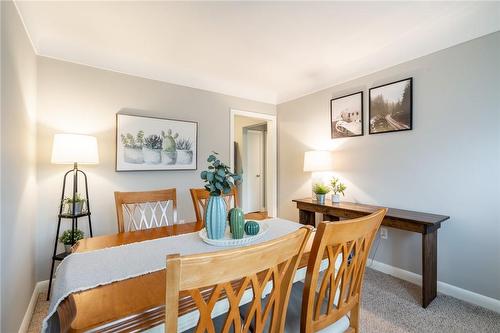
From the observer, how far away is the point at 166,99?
2.87 metres

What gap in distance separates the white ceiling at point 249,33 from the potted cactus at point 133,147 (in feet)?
2.43

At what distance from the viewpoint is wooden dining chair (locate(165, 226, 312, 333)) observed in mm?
529

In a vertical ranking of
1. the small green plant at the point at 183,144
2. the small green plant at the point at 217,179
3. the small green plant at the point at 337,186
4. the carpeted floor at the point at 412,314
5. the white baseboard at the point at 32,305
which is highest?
the small green plant at the point at 183,144

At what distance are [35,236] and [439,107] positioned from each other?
3.89 meters

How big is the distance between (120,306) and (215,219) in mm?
580

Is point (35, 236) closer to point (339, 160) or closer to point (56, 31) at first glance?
point (56, 31)

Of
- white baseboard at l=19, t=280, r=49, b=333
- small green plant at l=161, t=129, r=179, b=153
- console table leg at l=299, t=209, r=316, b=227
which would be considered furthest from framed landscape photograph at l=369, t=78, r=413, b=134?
white baseboard at l=19, t=280, r=49, b=333

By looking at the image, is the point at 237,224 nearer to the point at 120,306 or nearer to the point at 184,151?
the point at 120,306

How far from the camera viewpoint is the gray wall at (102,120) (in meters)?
2.15

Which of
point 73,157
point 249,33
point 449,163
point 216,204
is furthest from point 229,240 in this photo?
point 449,163

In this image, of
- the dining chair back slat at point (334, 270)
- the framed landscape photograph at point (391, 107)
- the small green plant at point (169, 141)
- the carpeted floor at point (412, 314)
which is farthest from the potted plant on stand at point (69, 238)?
the framed landscape photograph at point (391, 107)

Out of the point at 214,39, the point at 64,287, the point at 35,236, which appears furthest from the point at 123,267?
the point at 214,39

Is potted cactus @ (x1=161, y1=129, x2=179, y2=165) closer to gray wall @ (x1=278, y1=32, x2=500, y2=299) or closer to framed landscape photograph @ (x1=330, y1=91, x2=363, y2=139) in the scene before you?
framed landscape photograph @ (x1=330, y1=91, x2=363, y2=139)

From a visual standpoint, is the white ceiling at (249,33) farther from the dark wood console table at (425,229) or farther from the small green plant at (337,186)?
the dark wood console table at (425,229)
